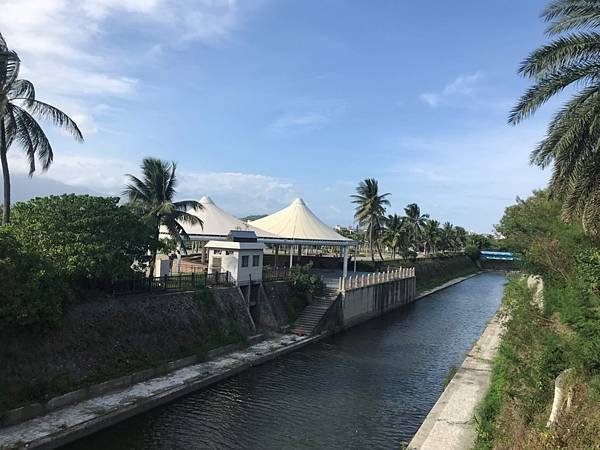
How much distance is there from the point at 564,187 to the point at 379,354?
62.4ft

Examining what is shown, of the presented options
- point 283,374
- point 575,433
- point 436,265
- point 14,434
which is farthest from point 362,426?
point 436,265

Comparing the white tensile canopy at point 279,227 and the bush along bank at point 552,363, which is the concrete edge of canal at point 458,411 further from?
the white tensile canopy at point 279,227

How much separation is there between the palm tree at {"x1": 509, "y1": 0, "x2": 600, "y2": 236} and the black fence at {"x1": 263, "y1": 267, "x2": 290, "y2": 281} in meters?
24.2

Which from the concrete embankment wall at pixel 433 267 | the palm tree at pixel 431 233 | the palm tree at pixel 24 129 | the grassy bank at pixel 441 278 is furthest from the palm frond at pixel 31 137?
the palm tree at pixel 431 233

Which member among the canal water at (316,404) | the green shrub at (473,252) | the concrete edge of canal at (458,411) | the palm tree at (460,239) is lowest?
the canal water at (316,404)

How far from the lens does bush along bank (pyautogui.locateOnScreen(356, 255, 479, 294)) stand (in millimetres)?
68375

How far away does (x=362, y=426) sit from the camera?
20.9 m

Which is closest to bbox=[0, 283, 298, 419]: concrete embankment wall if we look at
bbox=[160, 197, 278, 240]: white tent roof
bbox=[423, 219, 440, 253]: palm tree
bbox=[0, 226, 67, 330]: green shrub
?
bbox=[0, 226, 67, 330]: green shrub

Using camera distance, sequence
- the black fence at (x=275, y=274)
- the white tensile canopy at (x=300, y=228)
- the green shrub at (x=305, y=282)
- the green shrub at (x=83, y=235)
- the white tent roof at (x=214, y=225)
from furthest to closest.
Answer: the white tensile canopy at (x=300, y=228) → the white tent roof at (x=214, y=225) → the green shrub at (x=305, y=282) → the black fence at (x=275, y=274) → the green shrub at (x=83, y=235)

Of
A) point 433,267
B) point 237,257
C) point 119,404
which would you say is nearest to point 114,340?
point 119,404

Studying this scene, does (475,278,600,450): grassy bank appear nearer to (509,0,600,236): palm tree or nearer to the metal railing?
(509,0,600,236): palm tree

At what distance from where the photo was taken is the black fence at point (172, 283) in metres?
25.6

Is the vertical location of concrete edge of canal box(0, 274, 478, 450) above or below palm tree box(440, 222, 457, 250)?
below

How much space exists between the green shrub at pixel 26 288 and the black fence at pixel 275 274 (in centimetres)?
1959
